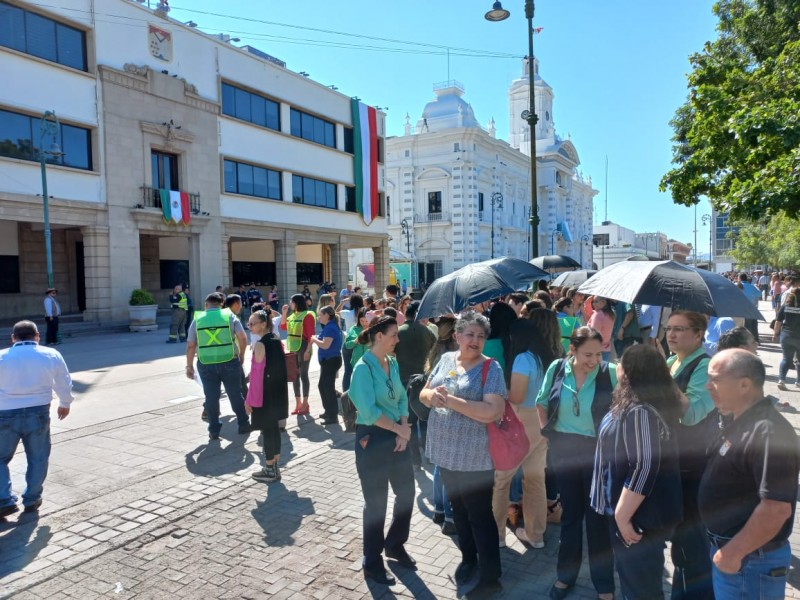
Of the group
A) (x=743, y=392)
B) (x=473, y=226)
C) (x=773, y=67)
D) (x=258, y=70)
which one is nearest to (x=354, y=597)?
(x=743, y=392)

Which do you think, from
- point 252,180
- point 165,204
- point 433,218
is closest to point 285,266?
point 252,180

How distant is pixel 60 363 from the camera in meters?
5.33

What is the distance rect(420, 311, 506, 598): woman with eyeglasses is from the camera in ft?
11.5

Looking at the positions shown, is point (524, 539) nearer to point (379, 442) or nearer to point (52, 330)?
point (379, 442)

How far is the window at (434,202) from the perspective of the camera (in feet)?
162

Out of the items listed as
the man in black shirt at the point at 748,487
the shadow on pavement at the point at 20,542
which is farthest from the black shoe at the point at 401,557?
the shadow on pavement at the point at 20,542

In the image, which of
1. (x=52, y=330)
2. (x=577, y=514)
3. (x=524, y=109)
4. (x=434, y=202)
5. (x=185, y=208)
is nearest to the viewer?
(x=577, y=514)

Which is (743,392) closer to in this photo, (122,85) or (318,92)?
(122,85)

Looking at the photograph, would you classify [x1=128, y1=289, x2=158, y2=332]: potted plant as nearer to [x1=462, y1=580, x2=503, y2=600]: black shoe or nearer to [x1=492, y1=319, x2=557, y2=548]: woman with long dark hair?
[x1=492, y1=319, x2=557, y2=548]: woman with long dark hair

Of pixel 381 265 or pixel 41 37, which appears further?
pixel 381 265

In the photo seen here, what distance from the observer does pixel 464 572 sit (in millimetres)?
3900

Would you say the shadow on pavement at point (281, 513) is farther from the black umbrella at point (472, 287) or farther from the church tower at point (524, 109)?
the church tower at point (524, 109)

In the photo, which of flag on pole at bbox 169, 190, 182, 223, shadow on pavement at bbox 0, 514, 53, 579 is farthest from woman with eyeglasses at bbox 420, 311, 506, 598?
flag on pole at bbox 169, 190, 182, 223

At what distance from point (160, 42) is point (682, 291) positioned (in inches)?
925
